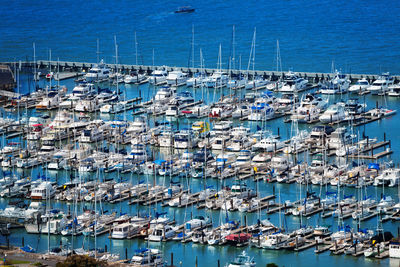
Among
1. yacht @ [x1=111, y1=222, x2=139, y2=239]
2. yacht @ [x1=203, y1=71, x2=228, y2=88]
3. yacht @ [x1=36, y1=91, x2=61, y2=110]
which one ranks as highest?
yacht @ [x1=203, y1=71, x2=228, y2=88]

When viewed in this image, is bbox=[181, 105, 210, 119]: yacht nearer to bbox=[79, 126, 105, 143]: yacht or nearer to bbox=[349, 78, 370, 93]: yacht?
bbox=[79, 126, 105, 143]: yacht

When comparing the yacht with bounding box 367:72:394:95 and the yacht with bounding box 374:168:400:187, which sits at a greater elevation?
the yacht with bounding box 367:72:394:95

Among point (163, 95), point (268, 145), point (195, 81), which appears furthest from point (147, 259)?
point (195, 81)

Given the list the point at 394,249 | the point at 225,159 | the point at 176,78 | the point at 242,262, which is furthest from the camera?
the point at 176,78

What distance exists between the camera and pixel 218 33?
12412 centimetres

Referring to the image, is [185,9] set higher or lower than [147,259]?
higher

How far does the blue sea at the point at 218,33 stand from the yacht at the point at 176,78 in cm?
187

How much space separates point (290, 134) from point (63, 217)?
20.3m

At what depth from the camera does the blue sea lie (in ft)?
346

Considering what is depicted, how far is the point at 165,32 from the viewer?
126312 millimetres

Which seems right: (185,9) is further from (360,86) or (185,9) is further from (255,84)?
(360,86)

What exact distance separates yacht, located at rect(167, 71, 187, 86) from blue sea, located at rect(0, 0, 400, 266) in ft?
6.13

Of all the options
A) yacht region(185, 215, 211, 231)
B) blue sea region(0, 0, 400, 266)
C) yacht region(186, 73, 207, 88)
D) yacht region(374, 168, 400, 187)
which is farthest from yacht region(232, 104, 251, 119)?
yacht region(185, 215, 211, 231)

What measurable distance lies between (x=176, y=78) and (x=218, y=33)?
96.2 feet
